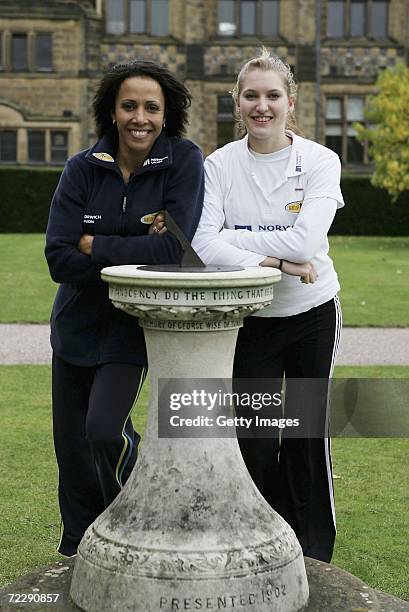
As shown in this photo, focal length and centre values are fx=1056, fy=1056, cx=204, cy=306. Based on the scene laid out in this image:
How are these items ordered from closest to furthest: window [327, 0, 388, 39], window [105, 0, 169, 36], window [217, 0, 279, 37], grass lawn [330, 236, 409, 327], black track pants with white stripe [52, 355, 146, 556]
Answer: black track pants with white stripe [52, 355, 146, 556]
grass lawn [330, 236, 409, 327]
window [105, 0, 169, 36]
window [217, 0, 279, 37]
window [327, 0, 388, 39]

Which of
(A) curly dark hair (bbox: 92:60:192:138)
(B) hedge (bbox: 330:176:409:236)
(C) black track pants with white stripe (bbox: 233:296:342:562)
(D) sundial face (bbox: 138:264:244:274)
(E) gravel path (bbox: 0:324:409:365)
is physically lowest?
(B) hedge (bbox: 330:176:409:236)

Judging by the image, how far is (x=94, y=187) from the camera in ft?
12.9

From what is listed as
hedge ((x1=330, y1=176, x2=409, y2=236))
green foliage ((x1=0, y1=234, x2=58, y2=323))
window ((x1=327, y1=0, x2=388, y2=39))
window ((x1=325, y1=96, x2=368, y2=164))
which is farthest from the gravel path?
window ((x1=327, y1=0, x2=388, y2=39))

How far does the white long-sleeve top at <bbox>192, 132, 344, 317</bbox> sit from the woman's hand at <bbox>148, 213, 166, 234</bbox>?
15cm

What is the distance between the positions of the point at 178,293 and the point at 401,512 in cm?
261

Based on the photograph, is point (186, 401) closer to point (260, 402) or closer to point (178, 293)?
point (178, 293)

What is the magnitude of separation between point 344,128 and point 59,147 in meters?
9.71

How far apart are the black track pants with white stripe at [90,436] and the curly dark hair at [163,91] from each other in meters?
0.93

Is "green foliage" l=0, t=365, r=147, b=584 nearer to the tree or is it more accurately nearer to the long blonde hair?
the long blonde hair

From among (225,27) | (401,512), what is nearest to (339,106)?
(225,27)

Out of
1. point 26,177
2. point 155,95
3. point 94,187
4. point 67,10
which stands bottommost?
point 26,177

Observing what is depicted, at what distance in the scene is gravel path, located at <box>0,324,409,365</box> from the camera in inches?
382

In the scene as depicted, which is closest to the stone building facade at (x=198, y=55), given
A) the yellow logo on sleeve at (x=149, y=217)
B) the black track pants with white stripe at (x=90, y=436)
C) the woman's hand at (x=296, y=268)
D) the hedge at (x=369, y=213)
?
the hedge at (x=369, y=213)

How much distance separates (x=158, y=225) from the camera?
3881 mm
